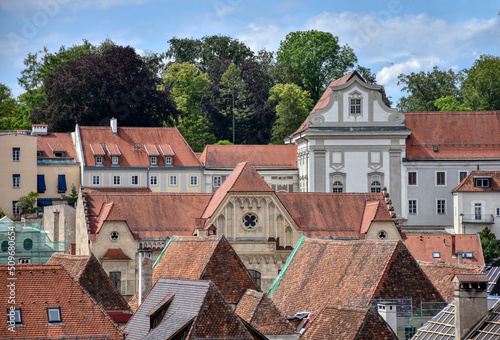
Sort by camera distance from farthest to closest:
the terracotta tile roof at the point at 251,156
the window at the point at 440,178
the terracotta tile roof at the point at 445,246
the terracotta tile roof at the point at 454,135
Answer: the terracotta tile roof at the point at 251,156 < the terracotta tile roof at the point at 454,135 < the window at the point at 440,178 < the terracotta tile roof at the point at 445,246

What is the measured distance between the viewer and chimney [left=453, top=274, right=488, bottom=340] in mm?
35656

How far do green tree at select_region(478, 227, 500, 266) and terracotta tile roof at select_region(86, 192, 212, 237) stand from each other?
2634 cm

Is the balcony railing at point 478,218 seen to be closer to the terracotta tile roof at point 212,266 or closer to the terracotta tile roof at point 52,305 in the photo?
the terracotta tile roof at point 212,266

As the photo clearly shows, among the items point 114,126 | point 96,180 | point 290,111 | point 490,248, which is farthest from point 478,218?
point 114,126

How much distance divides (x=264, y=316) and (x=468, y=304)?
940cm

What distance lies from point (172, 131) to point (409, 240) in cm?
3293

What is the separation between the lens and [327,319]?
132 feet

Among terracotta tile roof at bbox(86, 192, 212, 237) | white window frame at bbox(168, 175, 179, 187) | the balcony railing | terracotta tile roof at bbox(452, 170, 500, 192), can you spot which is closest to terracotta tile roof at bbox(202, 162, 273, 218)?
terracotta tile roof at bbox(86, 192, 212, 237)

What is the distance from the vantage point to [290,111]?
422 ft

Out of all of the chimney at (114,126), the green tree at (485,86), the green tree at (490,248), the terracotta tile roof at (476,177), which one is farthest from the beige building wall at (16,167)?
the green tree at (485,86)

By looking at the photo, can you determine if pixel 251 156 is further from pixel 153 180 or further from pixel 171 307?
pixel 171 307

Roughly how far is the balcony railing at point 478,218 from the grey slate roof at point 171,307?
60587 millimetres

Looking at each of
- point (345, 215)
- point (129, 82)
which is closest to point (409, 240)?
point (345, 215)

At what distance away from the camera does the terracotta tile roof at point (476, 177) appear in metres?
101
